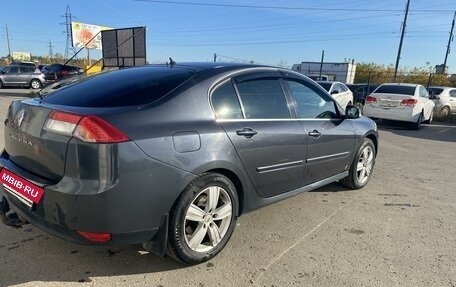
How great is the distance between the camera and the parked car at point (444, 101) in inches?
632

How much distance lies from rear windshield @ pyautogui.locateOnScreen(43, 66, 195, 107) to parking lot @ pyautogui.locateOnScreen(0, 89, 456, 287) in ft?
4.09

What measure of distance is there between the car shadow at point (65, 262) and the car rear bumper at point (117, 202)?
40cm

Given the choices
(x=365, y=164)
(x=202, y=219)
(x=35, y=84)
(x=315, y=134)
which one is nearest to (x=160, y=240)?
(x=202, y=219)

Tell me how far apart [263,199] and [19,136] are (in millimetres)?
2114

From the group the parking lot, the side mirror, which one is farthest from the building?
the parking lot

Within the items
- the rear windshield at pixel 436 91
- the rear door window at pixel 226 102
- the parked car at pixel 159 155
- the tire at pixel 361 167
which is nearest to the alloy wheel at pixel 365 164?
the tire at pixel 361 167

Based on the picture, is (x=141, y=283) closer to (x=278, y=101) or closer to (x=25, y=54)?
(x=278, y=101)

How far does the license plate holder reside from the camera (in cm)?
268

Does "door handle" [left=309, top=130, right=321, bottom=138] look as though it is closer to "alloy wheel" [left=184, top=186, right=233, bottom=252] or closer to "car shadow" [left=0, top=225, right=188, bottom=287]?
"alloy wheel" [left=184, top=186, right=233, bottom=252]

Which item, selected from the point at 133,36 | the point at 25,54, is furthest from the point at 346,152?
the point at 25,54

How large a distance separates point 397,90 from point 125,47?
13.5 meters

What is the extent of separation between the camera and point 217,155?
299 cm

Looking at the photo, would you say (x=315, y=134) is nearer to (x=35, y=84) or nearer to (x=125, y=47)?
(x=125, y=47)

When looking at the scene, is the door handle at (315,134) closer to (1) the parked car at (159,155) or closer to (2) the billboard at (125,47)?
(1) the parked car at (159,155)
